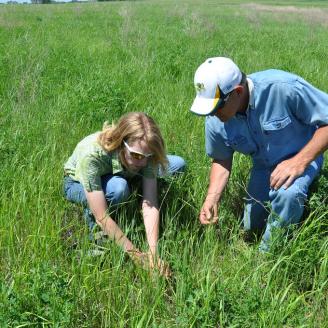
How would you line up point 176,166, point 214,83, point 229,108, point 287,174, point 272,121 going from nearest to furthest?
1. point 214,83
2. point 229,108
3. point 287,174
4. point 272,121
5. point 176,166

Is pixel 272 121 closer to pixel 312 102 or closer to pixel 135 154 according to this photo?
pixel 312 102

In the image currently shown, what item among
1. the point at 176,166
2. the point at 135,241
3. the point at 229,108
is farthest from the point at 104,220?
the point at 229,108

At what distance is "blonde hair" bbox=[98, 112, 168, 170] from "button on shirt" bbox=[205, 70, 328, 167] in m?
0.40

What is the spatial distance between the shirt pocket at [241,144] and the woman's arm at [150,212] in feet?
1.68

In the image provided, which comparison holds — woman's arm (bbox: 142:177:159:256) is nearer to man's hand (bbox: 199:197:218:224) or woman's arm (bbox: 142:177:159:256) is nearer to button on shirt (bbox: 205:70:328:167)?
man's hand (bbox: 199:197:218:224)

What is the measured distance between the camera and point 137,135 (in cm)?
255

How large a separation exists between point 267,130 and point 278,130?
0.06 meters

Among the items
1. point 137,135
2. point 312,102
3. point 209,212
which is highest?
point 312,102

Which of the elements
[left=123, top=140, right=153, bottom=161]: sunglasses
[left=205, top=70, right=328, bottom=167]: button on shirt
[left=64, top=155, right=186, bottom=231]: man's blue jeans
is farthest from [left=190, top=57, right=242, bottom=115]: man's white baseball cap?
[left=64, top=155, right=186, bottom=231]: man's blue jeans

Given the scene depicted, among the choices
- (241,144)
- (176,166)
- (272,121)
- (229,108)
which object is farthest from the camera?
(176,166)

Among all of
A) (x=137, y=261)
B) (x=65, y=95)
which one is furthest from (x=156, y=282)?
(x=65, y=95)

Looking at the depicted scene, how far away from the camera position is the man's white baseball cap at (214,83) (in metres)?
2.34

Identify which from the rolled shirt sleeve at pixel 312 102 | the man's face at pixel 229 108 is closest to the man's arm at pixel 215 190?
the man's face at pixel 229 108

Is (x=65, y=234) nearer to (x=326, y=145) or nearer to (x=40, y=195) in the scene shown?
(x=40, y=195)
